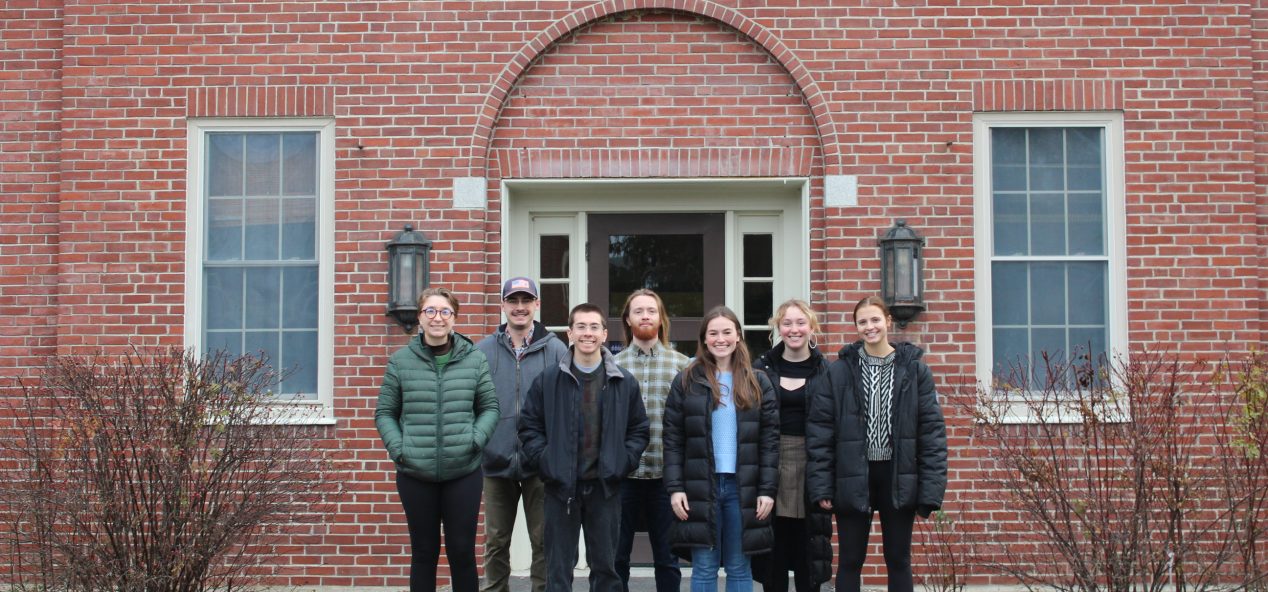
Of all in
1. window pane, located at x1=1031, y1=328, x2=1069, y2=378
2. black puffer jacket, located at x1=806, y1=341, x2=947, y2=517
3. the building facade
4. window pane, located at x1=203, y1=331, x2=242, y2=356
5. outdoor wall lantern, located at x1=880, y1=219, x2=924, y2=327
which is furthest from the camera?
window pane, located at x1=203, y1=331, x2=242, y2=356

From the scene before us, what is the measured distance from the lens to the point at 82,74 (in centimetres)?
801

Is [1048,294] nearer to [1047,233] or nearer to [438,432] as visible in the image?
[1047,233]

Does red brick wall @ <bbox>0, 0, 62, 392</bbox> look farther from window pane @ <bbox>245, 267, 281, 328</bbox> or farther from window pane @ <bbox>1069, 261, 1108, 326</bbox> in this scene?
window pane @ <bbox>1069, 261, 1108, 326</bbox>

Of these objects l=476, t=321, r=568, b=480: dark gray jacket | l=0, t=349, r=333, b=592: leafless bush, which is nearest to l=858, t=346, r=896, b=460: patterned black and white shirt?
l=476, t=321, r=568, b=480: dark gray jacket

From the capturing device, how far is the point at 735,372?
5957 mm

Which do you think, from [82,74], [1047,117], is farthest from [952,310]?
[82,74]

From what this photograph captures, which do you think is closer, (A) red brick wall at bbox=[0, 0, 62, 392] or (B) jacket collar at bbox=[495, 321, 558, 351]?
(B) jacket collar at bbox=[495, 321, 558, 351]

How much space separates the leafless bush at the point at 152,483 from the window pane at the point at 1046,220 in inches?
183

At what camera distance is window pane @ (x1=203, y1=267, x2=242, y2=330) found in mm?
8031

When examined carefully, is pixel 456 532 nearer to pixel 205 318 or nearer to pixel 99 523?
pixel 99 523

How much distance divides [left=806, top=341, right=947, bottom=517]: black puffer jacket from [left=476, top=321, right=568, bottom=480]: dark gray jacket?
1.35m

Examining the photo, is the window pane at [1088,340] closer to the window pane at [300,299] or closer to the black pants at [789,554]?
the black pants at [789,554]

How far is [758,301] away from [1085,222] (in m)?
2.08

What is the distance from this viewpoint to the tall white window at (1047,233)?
311 inches
